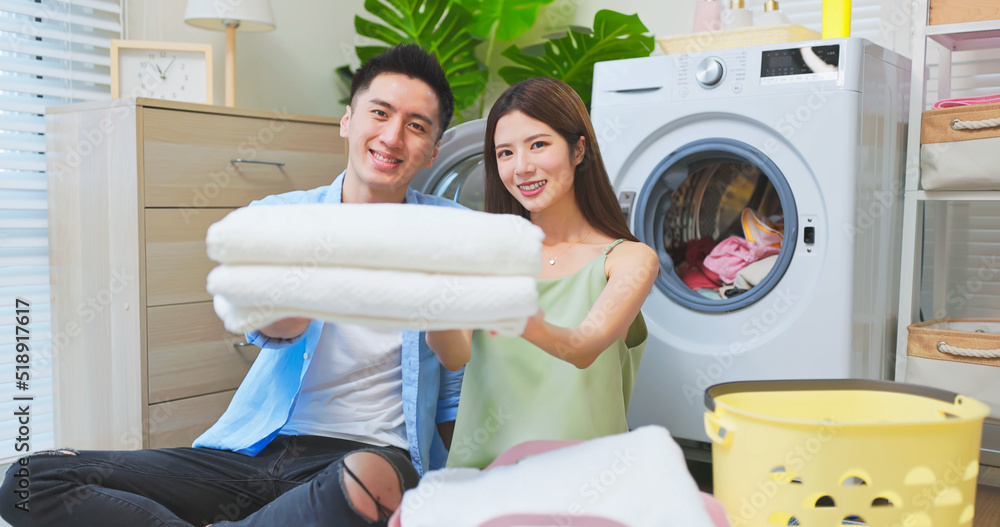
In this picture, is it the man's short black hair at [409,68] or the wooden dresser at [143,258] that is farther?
the wooden dresser at [143,258]

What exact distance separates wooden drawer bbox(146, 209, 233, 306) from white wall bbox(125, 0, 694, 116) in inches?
29.4

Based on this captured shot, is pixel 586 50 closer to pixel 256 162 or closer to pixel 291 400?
pixel 256 162

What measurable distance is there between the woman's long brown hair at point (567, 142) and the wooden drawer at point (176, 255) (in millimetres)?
980

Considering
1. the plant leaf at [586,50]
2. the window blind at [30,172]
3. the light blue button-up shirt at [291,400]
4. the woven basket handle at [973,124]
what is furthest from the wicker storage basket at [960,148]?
the window blind at [30,172]

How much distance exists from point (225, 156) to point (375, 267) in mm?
1512

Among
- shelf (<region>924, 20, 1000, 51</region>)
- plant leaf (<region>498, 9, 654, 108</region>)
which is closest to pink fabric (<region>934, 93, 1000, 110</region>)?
shelf (<region>924, 20, 1000, 51</region>)

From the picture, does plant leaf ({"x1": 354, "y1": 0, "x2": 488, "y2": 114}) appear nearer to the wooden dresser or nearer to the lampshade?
the lampshade

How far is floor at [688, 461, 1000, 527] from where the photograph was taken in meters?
1.75

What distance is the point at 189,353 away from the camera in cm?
208

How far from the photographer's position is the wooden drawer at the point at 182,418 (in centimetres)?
202

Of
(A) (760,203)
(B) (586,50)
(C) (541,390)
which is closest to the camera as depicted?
(C) (541,390)

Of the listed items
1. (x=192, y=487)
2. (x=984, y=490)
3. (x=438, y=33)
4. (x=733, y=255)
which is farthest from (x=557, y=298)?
(x=438, y=33)

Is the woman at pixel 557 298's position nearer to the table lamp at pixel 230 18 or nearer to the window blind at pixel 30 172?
the table lamp at pixel 230 18

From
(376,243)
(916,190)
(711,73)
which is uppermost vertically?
(711,73)
